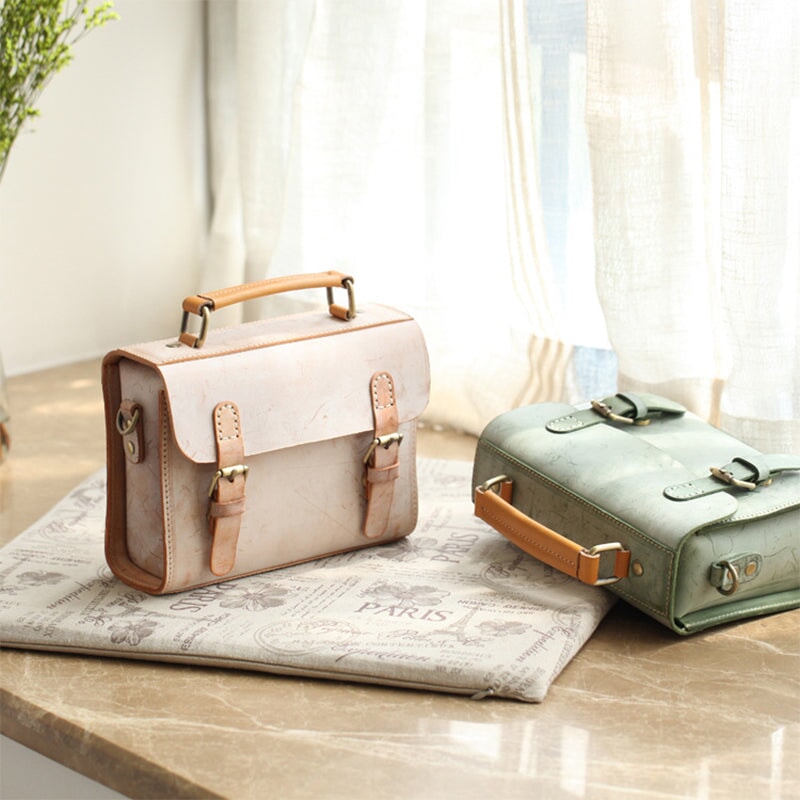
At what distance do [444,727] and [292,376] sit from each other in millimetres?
318

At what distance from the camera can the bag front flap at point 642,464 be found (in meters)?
0.99

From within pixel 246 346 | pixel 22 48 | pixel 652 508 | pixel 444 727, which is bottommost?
pixel 444 727

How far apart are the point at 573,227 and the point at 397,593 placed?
1.75 ft

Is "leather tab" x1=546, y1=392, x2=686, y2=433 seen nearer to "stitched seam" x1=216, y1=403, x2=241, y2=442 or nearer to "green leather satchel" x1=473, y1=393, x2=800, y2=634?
"green leather satchel" x1=473, y1=393, x2=800, y2=634

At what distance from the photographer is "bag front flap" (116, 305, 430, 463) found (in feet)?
3.27

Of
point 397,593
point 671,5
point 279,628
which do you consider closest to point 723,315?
point 671,5

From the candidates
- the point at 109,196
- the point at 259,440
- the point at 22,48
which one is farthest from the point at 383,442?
the point at 109,196

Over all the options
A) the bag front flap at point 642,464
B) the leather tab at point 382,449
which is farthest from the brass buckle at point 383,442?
the bag front flap at point 642,464

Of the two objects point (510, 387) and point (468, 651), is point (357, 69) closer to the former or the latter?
point (510, 387)

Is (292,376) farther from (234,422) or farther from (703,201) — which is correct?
(703,201)

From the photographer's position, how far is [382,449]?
3.63 feet

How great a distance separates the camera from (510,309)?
1.48 metres

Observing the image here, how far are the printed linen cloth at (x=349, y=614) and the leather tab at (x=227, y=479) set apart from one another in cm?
6

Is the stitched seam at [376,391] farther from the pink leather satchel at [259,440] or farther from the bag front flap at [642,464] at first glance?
the bag front flap at [642,464]
